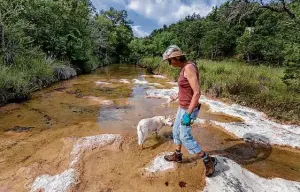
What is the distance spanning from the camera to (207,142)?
505cm

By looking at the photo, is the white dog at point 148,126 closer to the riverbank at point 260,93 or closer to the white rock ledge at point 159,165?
the white rock ledge at point 159,165

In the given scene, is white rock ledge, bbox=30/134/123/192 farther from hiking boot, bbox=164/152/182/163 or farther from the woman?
the woman

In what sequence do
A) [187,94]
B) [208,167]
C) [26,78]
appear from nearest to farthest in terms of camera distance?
[187,94], [208,167], [26,78]

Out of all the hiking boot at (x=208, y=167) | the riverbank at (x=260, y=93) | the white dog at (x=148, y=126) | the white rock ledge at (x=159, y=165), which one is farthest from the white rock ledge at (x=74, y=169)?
the riverbank at (x=260, y=93)

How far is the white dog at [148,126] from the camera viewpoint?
14.7 ft

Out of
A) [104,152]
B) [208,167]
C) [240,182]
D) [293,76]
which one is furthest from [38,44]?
[240,182]

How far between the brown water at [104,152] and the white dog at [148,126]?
0.27 meters

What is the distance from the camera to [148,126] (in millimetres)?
4621

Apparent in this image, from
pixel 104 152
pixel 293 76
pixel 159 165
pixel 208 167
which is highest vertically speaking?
pixel 293 76

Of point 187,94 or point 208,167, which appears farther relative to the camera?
point 208,167

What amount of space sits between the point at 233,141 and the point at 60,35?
14702 millimetres

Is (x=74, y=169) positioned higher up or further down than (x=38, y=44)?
further down

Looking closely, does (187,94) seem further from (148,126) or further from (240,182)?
(148,126)

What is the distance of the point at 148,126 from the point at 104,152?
98 centimetres
